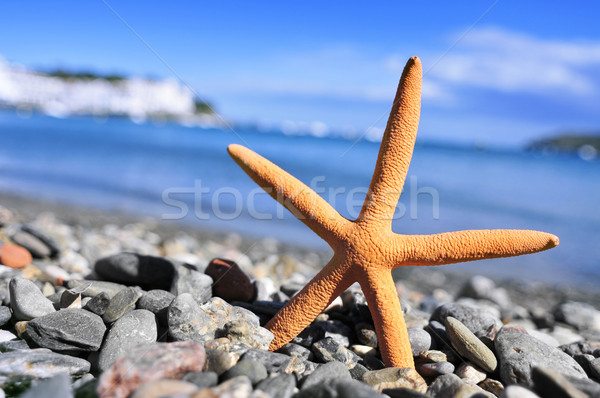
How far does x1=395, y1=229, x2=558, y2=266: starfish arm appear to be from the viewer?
3.09m

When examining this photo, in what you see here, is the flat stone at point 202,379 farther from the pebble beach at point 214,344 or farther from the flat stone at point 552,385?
the flat stone at point 552,385

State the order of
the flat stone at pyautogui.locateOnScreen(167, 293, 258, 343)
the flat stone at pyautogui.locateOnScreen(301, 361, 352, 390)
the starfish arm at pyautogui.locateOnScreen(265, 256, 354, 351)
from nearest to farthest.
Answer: the flat stone at pyautogui.locateOnScreen(301, 361, 352, 390) < the flat stone at pyautogui.locateOnScreen(167, 293, 258, 343) < the starfish arm at pyautogui.locateOnScreen(265, 256, 354, 351)

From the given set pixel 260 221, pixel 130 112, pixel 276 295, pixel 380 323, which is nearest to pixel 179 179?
pixel 260 221

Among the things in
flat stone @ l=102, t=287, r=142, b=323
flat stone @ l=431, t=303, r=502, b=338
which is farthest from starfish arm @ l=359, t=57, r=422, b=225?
flat stone @ l=102, t=287, r=142, b=323

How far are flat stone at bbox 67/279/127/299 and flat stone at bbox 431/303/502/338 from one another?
9.30 ft

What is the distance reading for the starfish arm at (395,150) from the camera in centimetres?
319

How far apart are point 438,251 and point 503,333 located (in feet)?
2.79

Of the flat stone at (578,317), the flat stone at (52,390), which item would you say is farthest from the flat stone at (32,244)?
the flat stone at (578,317)

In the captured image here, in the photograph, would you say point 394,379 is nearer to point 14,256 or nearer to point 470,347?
point 470,347

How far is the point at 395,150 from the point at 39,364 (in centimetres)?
275

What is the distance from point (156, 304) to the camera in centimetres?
342

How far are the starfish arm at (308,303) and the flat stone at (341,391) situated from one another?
907 mm

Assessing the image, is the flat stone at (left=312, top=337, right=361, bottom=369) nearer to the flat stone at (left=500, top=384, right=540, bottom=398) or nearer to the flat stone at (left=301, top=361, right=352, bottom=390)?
the flat stone at (left=301, top=361, right=352, bottom=390)

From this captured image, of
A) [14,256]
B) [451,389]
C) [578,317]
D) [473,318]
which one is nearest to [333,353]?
[451,389]
